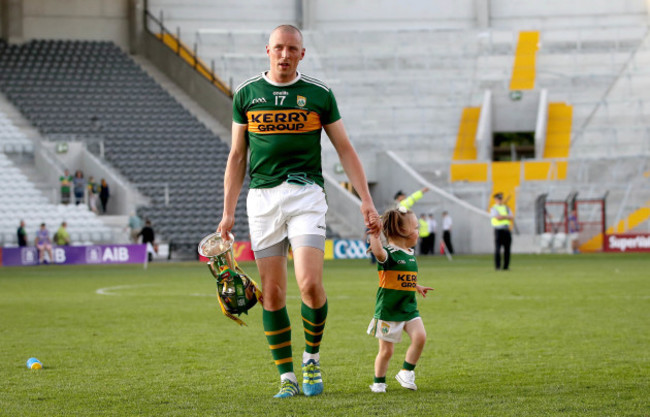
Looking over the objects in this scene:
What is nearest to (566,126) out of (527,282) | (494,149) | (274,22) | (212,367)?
(494,149)

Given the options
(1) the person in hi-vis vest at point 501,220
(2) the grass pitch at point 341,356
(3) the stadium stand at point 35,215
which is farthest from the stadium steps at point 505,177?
(2) the grass pitch at point 341,356

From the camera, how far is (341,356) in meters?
8.08

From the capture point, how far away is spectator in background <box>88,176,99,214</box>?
34.7 m

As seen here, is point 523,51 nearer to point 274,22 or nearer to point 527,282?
point 274,22

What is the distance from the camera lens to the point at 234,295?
20.6ft

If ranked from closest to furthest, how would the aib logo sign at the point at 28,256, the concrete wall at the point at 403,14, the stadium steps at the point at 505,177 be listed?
the aib logo sign at the point at 28,256, the stadium steps at the point at 505,177, the concrete wall at the point at 403,14

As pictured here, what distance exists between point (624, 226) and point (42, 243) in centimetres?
2030

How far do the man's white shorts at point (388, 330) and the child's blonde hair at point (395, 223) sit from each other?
56cm

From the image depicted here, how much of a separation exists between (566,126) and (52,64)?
72.3 feet

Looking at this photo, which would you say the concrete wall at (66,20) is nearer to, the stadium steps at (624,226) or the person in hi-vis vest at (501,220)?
the stadium steps at (624,226)

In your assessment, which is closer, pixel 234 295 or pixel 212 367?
pixel 234 295

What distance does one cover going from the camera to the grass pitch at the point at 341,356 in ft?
18.9

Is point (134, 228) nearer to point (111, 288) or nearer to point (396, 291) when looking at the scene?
point (111, 288)

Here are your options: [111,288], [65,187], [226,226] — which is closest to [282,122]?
[226,226]
